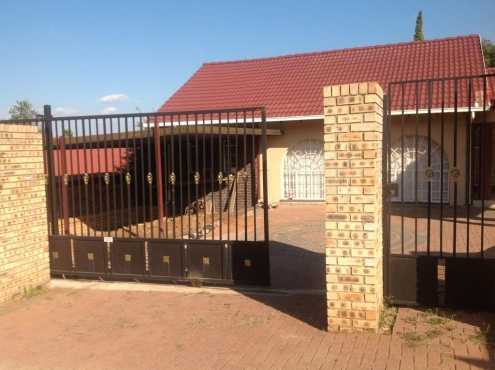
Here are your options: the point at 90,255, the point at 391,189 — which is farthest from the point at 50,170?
the point at 391,189

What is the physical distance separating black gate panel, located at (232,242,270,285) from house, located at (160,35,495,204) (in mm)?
8492

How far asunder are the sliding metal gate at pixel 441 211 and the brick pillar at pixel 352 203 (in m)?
0.54

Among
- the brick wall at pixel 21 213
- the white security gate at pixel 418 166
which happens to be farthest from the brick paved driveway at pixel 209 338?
the white security gate at pixel 418 166

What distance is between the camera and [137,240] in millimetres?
7215

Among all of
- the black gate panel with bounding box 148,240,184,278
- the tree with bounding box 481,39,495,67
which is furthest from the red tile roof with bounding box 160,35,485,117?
the tree with bounding box 481,39,495,67

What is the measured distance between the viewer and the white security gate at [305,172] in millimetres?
17031

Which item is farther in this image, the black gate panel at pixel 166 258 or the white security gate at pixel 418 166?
the white security gate at pixel 418 166

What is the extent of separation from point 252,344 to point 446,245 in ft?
19.5

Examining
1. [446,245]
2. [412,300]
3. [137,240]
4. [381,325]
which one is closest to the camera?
[381,325]

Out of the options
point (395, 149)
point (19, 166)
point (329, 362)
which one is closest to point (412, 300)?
point (329, 362)

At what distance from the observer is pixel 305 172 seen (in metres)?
17.2

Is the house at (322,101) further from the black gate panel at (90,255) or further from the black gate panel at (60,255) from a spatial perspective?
the black gate panel at (60,255)

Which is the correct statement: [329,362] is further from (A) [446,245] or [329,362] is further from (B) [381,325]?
(A) [446,245]

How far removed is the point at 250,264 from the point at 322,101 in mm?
11077
